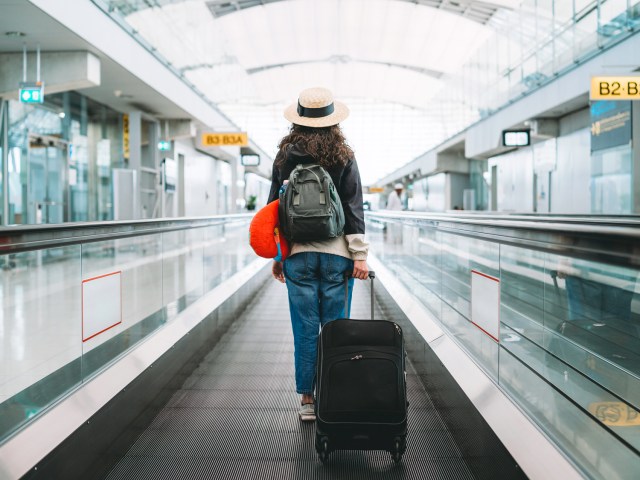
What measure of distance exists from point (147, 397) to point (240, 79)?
35.1 metres

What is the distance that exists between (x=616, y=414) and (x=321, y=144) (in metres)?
2.04

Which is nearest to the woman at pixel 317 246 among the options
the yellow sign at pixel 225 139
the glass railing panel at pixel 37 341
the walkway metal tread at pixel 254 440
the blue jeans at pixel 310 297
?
the blue jeans at pixel 310 297

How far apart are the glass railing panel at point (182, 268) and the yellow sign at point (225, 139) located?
15372 mm

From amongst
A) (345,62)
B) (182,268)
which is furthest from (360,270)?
(345,62)

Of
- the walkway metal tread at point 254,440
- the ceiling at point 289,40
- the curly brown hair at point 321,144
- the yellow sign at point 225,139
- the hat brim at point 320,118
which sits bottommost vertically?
the walkway metal tread at point 254,440

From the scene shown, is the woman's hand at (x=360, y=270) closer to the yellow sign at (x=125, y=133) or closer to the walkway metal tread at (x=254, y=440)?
the walkway metal tread at (x=254, y=440)

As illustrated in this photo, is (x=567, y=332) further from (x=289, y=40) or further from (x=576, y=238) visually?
(x=289, y=40)

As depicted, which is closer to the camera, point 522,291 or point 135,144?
point 522,291

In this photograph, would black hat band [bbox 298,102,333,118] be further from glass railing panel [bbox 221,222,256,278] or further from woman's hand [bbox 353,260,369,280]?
glass railing panel [bbox 221,222,256,278]

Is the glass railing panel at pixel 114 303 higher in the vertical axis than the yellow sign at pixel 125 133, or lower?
lower

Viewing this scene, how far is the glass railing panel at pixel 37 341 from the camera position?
2584 millimetres

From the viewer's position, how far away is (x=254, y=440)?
3.32 meters

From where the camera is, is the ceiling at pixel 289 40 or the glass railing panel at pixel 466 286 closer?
the glass railing panel at pixel 466 286

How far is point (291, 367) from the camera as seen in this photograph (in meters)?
5.11
